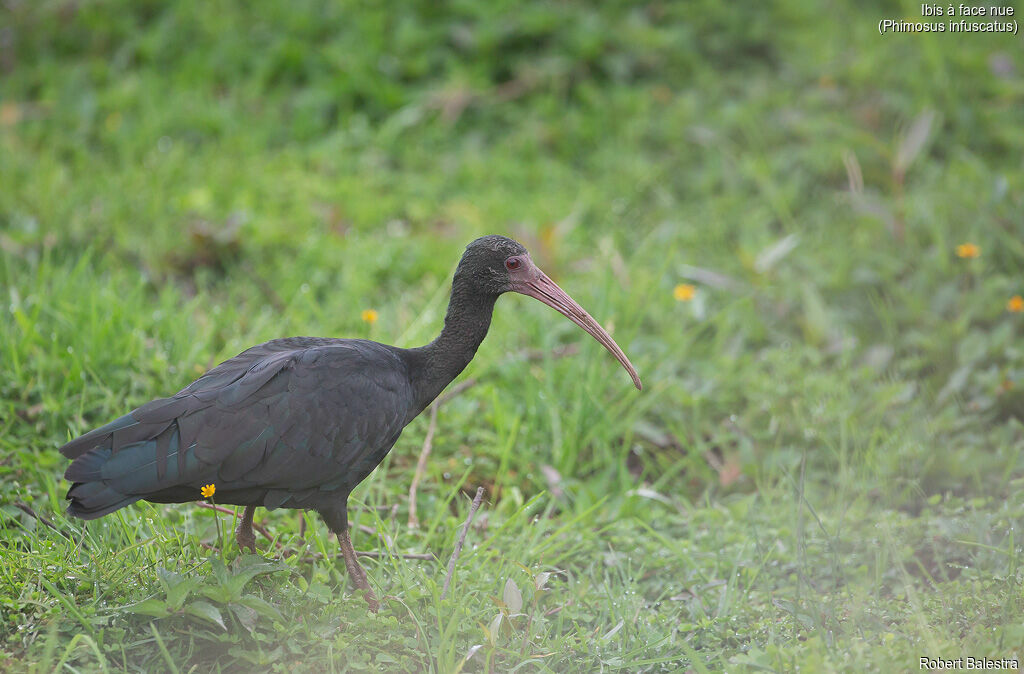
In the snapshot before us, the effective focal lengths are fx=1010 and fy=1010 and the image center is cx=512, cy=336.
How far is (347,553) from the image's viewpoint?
11.1ft

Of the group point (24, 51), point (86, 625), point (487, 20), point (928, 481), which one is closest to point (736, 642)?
point (928, 481)

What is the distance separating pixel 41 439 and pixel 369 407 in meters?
1.56

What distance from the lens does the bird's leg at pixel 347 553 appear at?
3367 mm

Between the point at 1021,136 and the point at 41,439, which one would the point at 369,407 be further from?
the point at 1021,136

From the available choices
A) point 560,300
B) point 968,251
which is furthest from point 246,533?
point 968,251

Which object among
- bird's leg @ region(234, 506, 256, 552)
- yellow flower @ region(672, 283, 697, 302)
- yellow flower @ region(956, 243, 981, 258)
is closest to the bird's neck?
bird's leg @ region(234, 506, 256, 552)

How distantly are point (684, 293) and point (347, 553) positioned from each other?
261 cm

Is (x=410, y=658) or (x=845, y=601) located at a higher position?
(x=410, y=658)

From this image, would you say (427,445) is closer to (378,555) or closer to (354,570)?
(378,555)

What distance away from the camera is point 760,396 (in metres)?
4.82

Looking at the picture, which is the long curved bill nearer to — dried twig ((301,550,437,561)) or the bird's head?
the bird's head

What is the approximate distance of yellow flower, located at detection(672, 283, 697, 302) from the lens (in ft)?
17.4

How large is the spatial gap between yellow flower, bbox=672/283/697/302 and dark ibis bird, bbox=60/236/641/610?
5.60 ft

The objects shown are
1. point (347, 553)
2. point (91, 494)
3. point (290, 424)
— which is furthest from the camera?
point (347, 553)
